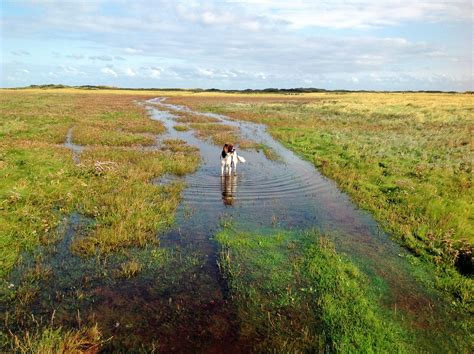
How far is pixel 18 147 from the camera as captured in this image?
22797 mm

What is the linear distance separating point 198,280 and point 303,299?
8.03 feet

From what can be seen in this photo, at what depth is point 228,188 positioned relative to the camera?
1606cm

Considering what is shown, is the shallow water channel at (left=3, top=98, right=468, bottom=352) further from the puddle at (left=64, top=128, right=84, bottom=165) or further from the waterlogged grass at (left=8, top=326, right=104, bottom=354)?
the puddle at (left=64, top=128, right=84, bottom=165)

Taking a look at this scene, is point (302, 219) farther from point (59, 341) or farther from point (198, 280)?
point (59, 341)

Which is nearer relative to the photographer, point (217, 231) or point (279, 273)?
point (279, 273)

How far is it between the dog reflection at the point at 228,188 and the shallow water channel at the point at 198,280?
0.12m

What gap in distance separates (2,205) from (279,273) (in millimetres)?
9692

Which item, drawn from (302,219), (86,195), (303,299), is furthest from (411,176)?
(86,195)

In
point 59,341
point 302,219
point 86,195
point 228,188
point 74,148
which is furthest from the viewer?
point 74,148

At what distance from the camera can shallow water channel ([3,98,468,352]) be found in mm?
6617

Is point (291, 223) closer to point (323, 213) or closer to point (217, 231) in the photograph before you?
point (323, 213)

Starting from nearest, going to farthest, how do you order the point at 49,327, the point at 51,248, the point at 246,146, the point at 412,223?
1. the point at 49,327
2. the point at 51,248
3. the point at 412,223
4. the point at 246,146

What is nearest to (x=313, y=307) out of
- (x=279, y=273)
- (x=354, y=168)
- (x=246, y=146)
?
(x=279, y=273)

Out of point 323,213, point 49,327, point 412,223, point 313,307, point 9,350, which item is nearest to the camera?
point 9,350
